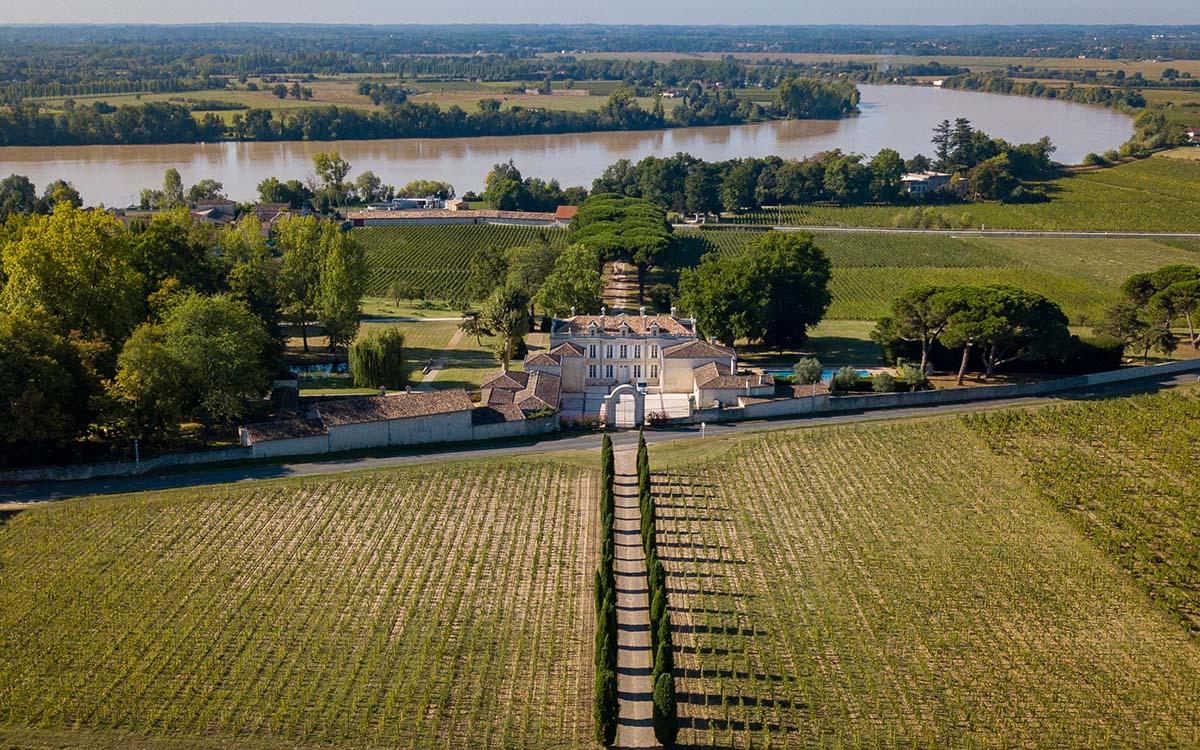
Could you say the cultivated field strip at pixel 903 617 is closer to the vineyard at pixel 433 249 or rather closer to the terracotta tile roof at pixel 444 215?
the vineyard at pixel 433 249

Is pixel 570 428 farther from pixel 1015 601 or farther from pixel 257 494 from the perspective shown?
pixel 1015 601

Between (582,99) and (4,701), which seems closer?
(4,701)

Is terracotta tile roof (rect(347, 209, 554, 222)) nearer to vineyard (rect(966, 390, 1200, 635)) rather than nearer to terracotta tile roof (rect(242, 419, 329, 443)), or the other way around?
terracotta tile roof (rect(242, 419, 329, 443))

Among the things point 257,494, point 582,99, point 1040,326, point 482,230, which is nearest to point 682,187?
point 482,230

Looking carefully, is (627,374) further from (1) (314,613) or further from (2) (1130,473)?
(1) (314,613)

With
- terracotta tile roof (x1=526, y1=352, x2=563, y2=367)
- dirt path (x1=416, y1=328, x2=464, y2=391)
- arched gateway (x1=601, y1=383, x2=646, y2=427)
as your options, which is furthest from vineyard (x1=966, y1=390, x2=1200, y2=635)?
dirt path (x1=416, y1=328, x2=464, y2=391)

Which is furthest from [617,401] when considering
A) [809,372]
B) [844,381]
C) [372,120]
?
[372,120]

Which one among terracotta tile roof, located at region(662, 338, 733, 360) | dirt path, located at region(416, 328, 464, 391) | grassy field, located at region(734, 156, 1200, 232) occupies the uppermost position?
grassy field, located at region(734, 156, 1200, 232)

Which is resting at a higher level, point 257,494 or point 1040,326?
point 1040,326
